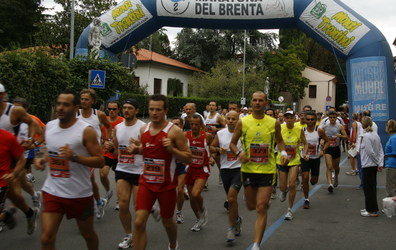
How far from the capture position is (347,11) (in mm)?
13914

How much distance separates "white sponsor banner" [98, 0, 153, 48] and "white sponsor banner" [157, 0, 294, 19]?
2.05ft

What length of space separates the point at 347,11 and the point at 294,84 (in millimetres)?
44665

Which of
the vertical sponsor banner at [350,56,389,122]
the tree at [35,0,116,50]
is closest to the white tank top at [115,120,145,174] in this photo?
the vertical sponsor banner at [350,56,389,122]

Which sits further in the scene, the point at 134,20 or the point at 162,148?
the point at 134,20

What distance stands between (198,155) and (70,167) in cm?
294

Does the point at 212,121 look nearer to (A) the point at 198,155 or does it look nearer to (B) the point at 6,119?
(A) the point at 198,155

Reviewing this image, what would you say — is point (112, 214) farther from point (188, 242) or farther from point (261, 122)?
point (261, 122)

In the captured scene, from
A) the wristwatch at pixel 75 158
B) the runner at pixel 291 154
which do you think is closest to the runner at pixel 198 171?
the runner at pixel 291 154

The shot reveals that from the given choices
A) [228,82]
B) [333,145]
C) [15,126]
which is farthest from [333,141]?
[228,82]

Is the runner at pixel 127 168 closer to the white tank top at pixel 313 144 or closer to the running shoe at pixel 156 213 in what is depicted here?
the running shoe at pixel 156 213

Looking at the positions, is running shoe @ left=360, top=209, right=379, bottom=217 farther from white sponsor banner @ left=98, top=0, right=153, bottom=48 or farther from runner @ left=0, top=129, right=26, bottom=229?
white sponsor banner @ left=98, top=0, right=153, bottom=48

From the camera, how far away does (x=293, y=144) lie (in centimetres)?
844

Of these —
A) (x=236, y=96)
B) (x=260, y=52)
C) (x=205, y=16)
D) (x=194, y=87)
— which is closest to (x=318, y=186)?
(x=205, y=16)

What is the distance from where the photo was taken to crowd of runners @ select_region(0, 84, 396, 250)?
4273mm
